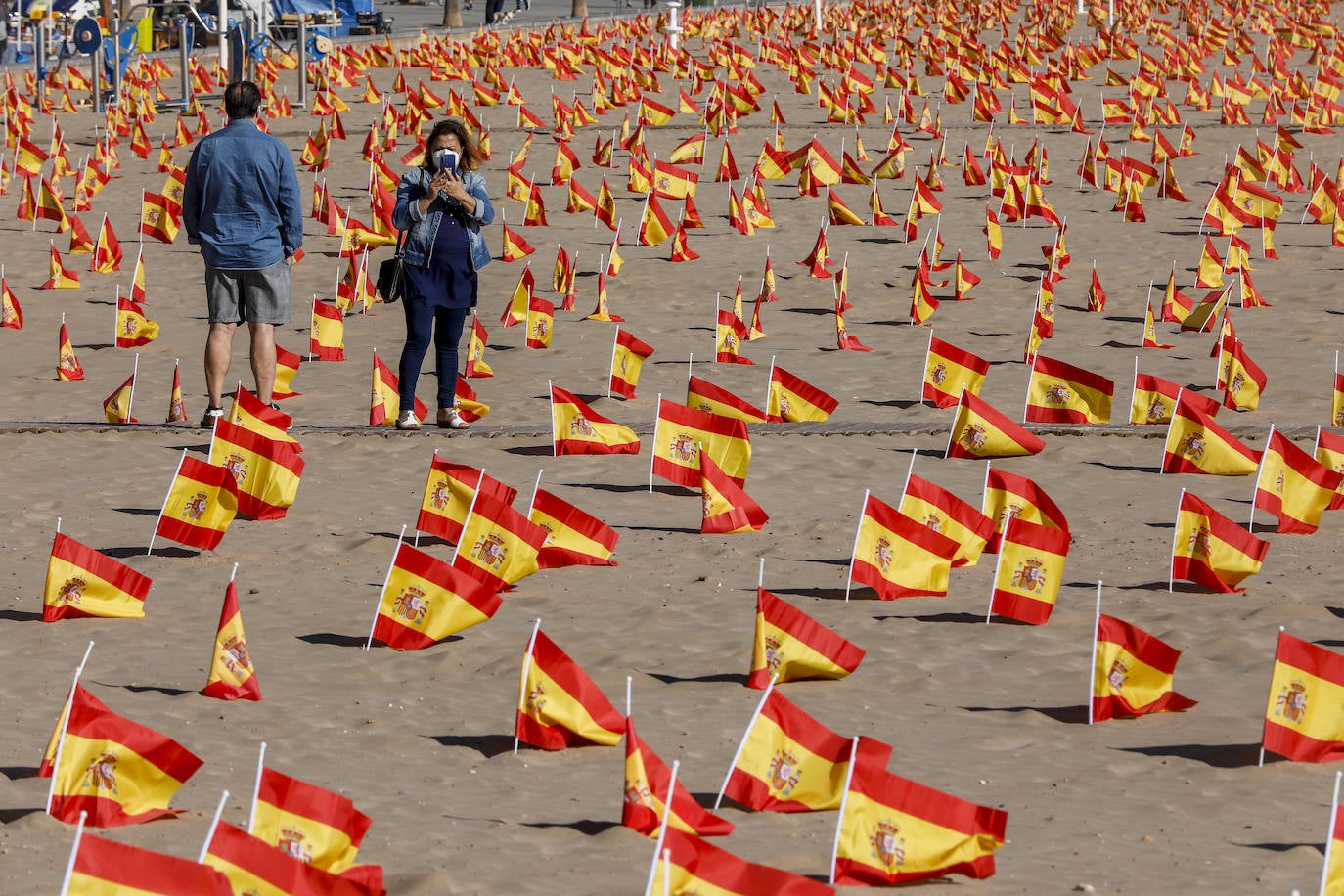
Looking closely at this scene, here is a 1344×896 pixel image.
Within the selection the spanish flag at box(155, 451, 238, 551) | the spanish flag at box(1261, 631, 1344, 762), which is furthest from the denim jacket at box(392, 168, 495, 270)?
the spanish flag at box(1261, 631, 1344, 762)

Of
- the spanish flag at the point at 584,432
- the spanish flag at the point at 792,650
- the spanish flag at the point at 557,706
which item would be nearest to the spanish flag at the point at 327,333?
the spanish flag at the point at 584,432

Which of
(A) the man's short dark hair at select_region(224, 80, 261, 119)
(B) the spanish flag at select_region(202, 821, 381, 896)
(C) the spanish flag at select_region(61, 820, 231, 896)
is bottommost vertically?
(B) the spanish flag at select_region(202, 821, 381, 896)

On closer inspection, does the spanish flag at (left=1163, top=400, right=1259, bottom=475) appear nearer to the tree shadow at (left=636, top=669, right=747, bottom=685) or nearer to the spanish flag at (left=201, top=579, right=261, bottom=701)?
the tree shadow at (left=636, top=669, right=747, bottom=685)


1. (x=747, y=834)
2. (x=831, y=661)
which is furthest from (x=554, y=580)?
(x=747, y=834)

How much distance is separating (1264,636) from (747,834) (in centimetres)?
260

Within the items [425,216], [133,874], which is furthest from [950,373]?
[133,874]

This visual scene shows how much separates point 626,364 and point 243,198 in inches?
96.1

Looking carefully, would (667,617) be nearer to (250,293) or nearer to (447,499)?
(447,499)

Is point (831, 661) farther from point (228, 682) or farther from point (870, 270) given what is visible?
point (870, 270)

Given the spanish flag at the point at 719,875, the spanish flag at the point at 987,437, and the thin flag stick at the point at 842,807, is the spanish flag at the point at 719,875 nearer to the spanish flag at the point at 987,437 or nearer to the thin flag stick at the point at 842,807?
the thin flag stick at the point at 842,807

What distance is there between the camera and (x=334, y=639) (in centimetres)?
711

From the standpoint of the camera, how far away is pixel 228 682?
248 inches

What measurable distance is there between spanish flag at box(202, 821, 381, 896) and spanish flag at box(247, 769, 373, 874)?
27cm

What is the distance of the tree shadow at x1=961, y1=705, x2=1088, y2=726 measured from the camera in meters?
6.22
